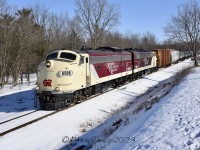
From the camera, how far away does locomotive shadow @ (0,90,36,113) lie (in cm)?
1611

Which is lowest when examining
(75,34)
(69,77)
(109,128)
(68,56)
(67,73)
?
(109,128)

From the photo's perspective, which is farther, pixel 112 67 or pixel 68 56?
pixel 112 67

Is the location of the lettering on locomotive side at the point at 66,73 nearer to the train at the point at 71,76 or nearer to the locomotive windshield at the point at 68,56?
the train at the point at 71,76

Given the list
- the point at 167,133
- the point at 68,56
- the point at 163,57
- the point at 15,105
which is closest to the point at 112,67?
the point at 68,56

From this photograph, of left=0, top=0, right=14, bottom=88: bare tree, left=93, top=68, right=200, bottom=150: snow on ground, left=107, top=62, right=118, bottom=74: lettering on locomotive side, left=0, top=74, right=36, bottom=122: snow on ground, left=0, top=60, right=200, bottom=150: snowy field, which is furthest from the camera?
left=0, top=0, right=14, bottom=88: bare tree

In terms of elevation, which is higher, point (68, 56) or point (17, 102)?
point (68, 56)

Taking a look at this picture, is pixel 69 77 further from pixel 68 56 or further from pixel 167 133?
pixel 167 133

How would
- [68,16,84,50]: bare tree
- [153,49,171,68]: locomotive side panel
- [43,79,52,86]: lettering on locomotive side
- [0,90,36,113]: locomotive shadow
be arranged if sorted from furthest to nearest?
1. [68,16,84,50]: bare tree
2. [153,49,171,68]: locomotive side panel
3. [0,90,36,113]: locomotive shadow
4. [43,79,52,86]: lettering on locomotive side

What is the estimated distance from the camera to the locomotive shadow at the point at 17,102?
52.8 ft

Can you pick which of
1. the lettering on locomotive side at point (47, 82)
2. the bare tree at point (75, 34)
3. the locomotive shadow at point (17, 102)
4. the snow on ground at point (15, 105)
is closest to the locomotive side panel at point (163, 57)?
the bare tree at point (75, 34)

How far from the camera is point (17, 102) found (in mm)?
18016

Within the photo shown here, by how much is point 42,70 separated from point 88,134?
578 centimetres

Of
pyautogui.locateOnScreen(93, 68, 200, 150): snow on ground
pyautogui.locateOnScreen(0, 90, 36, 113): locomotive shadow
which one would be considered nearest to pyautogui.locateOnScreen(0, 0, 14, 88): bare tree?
pyautogui.locateOnScreen(0, 90, 36, 113): locomotive shadow

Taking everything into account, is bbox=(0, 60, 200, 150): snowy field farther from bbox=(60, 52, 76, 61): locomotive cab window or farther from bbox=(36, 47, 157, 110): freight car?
bbox=(60, 52, 76, 61): locomotive cab window
